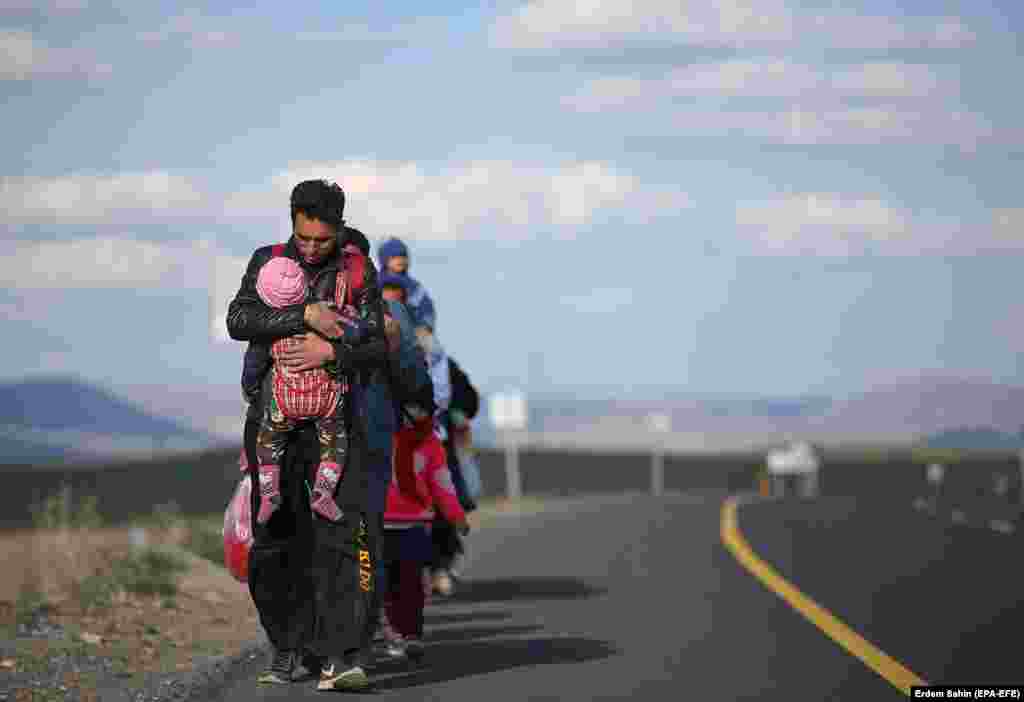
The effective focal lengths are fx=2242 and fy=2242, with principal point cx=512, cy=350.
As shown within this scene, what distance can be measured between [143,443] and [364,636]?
268 feet

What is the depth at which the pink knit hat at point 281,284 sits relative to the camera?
957cm

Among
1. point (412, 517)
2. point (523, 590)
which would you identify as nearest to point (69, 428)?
point (523, 590)

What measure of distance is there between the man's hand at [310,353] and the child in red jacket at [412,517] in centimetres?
238

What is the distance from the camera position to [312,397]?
963 centimetres

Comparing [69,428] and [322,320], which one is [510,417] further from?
[322,320]

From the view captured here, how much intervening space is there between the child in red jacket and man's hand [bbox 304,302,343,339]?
242 centimetres

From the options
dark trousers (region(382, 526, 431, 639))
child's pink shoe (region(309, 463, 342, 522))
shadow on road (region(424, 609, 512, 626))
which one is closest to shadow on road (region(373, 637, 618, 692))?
dark trousers (region(382, 526, 431, 639))

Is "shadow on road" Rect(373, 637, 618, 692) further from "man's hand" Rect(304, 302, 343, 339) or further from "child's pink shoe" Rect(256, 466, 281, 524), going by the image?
"man's hand" Rect(304, 302, 343, 339)

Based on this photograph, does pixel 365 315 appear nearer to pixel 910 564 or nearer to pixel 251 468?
pixel 251 468

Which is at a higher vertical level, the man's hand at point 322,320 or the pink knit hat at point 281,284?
the pink knit hat at point 281,284

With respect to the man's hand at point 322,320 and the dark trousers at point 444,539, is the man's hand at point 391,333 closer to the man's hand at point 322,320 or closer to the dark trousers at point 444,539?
the man's hand at point 322,320

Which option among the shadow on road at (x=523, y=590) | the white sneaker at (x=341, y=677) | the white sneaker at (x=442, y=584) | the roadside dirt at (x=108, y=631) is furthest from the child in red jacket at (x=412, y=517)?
the white sneaker at (x=442, y=584)

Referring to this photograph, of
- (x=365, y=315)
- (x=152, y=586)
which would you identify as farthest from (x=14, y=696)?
(x=152, y=586)

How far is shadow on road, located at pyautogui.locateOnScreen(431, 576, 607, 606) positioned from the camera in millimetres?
16578
